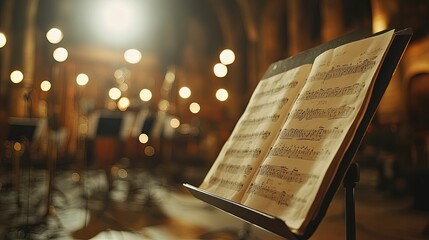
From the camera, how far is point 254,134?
1.68 metres

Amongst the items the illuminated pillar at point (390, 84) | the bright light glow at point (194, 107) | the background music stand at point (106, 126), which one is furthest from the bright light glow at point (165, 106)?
the bright light glow at point (194, 107)

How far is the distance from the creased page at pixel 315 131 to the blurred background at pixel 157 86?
2940 millimetres

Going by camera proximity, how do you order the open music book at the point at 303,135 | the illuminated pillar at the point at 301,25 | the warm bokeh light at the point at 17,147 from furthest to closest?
1. the illuminated pillar at the point at 301,25
2. the warm bokeh light at the point at 17,147
3. the open music book at the point at 303,135

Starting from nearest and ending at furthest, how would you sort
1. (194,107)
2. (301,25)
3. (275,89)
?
1. (275,89)
2. (301,25)
3. (194,107)

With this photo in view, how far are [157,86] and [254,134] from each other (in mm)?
14371

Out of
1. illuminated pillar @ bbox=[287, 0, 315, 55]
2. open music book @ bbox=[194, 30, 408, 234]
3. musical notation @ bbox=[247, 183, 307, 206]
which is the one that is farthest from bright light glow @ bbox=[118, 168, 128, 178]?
musical notation @ bbox=[247, 183, 307, 206]

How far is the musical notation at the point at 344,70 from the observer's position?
125 centimetres

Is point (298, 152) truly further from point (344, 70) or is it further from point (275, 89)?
point (275, 89)

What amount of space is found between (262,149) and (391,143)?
6250 mm

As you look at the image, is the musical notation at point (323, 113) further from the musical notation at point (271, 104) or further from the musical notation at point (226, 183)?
the musical notation at point (226, 183)

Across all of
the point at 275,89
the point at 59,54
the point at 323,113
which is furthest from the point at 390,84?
the point at 323,113


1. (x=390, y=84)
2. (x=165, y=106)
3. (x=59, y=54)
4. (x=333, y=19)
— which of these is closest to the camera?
(x=59, y=54)

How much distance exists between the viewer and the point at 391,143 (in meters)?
7.06

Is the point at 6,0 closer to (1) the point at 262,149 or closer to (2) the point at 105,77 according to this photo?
(2) the point at 105,77
